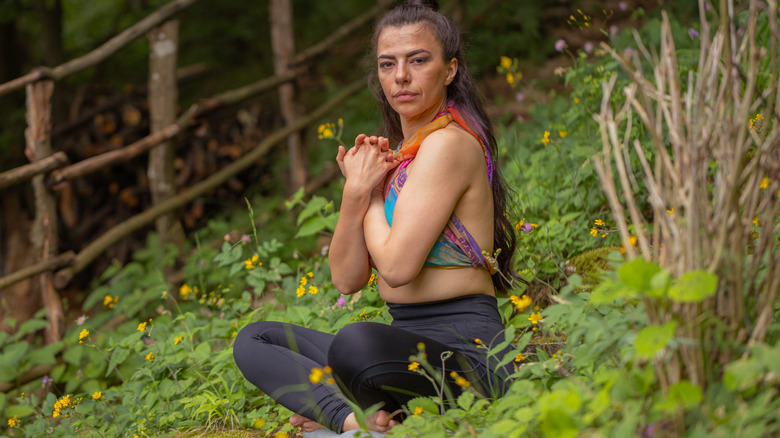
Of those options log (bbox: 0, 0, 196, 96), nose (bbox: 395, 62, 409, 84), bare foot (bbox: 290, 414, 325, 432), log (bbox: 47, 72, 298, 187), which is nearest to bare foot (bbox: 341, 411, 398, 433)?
bare foot (bbox: 290, 414, 325, 432)

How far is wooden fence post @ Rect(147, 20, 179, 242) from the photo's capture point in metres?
4.44

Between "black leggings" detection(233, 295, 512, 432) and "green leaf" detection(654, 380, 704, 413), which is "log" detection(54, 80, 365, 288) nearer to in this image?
"black leggings" detection(233, 295, 512, 432)

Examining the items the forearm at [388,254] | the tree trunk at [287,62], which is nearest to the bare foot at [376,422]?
the forearm at [388,254]

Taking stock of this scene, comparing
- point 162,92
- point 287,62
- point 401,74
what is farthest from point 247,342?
point 287,62

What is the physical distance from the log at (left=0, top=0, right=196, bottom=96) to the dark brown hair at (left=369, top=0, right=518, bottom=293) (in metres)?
2.22

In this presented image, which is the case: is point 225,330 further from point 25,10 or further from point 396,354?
point 25,10

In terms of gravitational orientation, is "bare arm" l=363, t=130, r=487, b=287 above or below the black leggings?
above

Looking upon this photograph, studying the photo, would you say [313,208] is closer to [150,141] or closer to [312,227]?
[312,227]

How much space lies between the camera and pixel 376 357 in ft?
5.82

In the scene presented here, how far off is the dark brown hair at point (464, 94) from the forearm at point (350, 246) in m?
0.42

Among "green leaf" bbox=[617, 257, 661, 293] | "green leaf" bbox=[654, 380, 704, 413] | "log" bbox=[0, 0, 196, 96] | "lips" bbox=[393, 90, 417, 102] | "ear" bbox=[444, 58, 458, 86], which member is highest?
"log" bbox=[0, 0, 196, 96]

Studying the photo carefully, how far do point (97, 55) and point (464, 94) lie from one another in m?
2.69

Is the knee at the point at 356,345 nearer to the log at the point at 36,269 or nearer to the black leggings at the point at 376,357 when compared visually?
the black leggings at the point at 376,357

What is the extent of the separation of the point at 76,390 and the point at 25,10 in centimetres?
408
